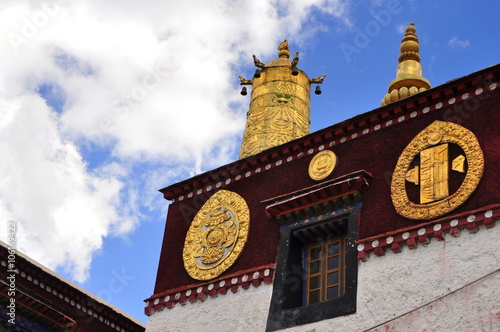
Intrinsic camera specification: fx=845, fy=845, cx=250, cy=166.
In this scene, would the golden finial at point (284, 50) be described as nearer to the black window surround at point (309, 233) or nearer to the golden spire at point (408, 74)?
the golden spire at point (408, 74)

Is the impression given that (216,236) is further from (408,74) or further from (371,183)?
(408,74)

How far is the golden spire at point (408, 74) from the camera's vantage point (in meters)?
12.7

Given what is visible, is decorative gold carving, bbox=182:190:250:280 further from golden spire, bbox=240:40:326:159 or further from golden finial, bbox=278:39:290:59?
golden finial, bbox=278:39:290:59

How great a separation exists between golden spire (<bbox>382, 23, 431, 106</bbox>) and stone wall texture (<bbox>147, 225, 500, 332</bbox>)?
3.59 metres

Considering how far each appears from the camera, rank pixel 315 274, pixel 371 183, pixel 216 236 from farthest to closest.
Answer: pixel 216 236 → pixel 315 274 → pixel 371 183

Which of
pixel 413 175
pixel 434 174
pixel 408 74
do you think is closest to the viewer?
pixel 434 174

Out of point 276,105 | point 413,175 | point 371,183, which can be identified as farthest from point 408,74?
point 413,175

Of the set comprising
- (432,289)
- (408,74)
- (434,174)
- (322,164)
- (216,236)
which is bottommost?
(432,289)

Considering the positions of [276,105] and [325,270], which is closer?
[325,270]

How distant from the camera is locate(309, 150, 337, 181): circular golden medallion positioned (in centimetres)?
1102

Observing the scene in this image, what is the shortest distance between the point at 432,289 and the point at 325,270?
66.4 inches

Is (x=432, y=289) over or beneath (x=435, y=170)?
beneath

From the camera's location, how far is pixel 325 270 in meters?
10.5

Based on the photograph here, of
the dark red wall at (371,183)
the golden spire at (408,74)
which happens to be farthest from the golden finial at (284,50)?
the dark red wall at (371,183)
